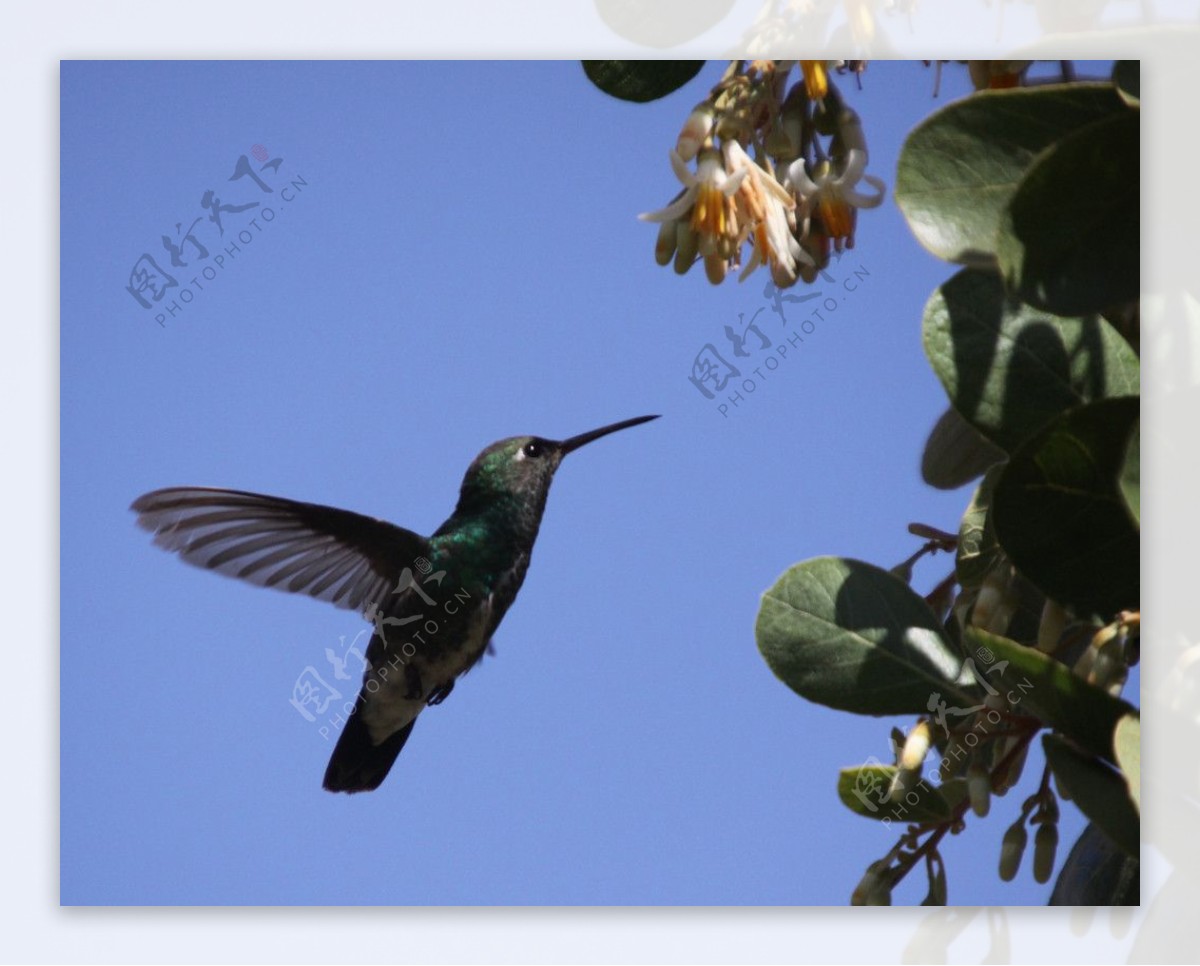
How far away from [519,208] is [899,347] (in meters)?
0.52

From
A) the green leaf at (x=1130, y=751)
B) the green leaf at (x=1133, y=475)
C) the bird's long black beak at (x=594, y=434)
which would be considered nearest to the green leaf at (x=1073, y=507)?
the green leaf at (x=1133, y=475)

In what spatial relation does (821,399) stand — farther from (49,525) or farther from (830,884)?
(49,525)

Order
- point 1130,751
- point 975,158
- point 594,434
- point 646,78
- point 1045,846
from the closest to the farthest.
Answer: point 1130,751, point 975,158, point 1045,846, point 646,78, point 594,434

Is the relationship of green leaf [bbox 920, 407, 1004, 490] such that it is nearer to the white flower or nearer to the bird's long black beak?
the white flower

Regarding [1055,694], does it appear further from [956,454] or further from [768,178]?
[768,178]

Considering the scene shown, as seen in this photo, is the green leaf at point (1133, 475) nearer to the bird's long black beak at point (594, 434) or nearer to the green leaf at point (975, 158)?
the green leaf at point (975, 158)

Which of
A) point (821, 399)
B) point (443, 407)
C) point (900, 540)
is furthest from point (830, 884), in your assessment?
point (443, 407)

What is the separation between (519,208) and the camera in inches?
74.6

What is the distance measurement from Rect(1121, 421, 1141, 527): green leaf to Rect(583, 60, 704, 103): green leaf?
72 cm

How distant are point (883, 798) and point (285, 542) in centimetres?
85

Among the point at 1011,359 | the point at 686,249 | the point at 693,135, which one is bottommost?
the point at 1011,359

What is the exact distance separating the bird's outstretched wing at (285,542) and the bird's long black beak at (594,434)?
25 cm

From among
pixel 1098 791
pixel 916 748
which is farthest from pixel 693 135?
pixel 1098 791

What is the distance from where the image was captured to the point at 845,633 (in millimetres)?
1466
